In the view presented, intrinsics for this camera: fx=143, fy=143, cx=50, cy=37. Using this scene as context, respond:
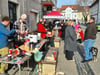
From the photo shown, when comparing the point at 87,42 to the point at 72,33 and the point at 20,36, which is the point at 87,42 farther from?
the point at 20,36

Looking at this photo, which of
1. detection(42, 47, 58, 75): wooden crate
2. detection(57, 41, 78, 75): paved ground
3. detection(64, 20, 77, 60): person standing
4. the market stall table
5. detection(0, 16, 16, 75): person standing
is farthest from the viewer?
detection(64, 20, 77, 60): person standing

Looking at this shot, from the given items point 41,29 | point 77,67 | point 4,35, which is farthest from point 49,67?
point 41,29

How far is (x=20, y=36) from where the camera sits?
18.4 ft

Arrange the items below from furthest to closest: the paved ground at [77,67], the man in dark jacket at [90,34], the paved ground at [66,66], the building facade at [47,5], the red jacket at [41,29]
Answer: the building facade at [47,5], the red jacket at [41,29], the man in dark jacket at [90,34], the paved ground at [66,66], the paved ground at [77,67]

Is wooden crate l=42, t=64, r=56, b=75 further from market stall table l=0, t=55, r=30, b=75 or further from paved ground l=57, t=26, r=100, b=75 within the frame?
market stall table l=0, t=55, r=30, b=75

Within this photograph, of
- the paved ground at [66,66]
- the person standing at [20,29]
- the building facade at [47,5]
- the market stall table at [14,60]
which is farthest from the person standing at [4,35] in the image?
the building facade at [47,5]

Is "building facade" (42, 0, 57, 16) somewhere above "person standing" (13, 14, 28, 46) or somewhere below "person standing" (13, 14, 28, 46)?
above

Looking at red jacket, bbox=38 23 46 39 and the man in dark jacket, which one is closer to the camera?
the man in dark jacket

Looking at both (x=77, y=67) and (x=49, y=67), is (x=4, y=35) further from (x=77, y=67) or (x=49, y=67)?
(x=77, y=67)

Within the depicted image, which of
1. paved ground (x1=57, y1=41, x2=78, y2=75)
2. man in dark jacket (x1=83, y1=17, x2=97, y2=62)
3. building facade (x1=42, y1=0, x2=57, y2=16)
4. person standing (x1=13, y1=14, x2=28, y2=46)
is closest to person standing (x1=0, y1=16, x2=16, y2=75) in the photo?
person standing (x1=13, y1=14, x2=28, y2=46)

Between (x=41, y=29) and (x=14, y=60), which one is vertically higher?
(x=41, y=29)

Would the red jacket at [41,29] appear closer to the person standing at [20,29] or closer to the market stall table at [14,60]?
the person standing at [20,29]

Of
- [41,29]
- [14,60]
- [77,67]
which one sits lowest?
[77,67]

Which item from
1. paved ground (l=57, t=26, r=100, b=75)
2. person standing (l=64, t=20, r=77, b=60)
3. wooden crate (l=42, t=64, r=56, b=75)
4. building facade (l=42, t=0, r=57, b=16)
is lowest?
paved ground (l=57, t=26, r=100, b=75)
